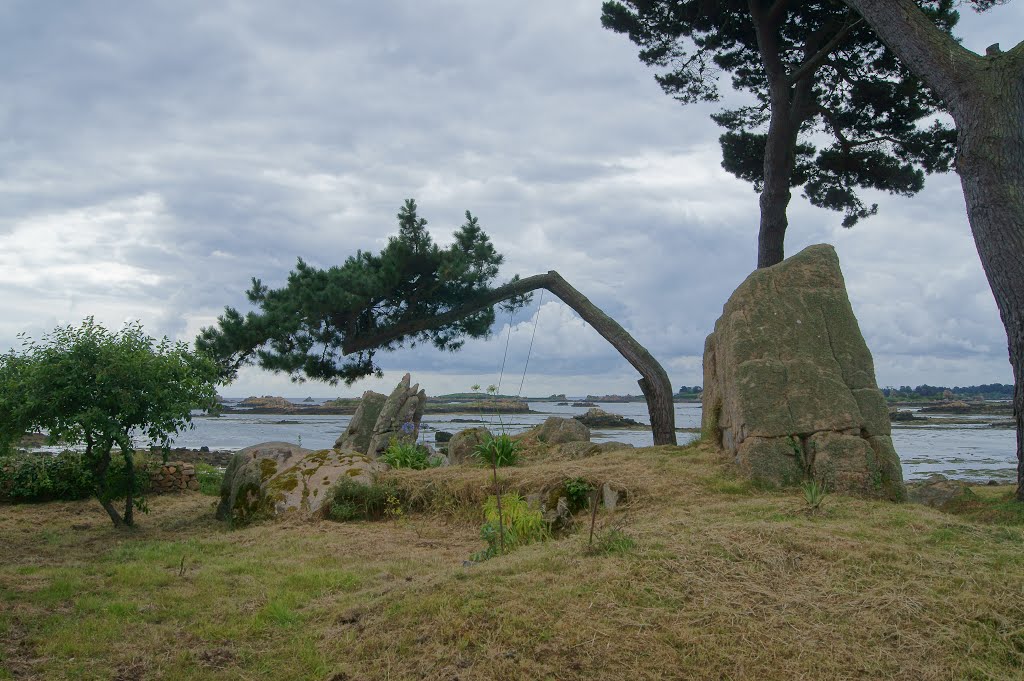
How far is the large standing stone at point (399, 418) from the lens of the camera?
15336 mm

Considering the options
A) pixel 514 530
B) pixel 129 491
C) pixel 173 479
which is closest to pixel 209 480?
pixel 173 479

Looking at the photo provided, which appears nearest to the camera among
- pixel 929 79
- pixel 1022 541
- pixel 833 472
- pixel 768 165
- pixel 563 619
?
pixel 563 619

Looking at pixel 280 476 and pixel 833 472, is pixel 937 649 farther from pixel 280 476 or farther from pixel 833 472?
pixel 280 476

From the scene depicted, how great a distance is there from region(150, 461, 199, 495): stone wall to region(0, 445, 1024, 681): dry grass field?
5827 millimetres

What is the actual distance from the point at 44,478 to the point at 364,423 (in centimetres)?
635

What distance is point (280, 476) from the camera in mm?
10641

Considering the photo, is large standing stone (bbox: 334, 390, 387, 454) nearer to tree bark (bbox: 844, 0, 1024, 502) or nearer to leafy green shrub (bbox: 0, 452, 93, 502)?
leafy green shrub (bbox: 0, 452, 93, 502)

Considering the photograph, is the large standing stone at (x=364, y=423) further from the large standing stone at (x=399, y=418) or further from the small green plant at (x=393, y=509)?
the small green plant at (x=393, y=509)

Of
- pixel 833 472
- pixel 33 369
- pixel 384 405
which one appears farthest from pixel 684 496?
pixel 384 405

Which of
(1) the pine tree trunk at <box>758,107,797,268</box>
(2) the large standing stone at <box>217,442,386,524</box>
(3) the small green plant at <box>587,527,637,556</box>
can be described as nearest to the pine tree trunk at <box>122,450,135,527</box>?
(2) the large standing stone at <box>217,442,386,524</box>

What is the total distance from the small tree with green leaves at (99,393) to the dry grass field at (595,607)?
1959 millimetres

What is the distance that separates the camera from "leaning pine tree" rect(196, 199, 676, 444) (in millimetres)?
Result: 11883

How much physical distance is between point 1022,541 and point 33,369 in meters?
10.1

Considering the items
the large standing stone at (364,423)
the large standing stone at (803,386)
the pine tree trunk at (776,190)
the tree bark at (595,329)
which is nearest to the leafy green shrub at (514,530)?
the large standing stone at (803,386)
